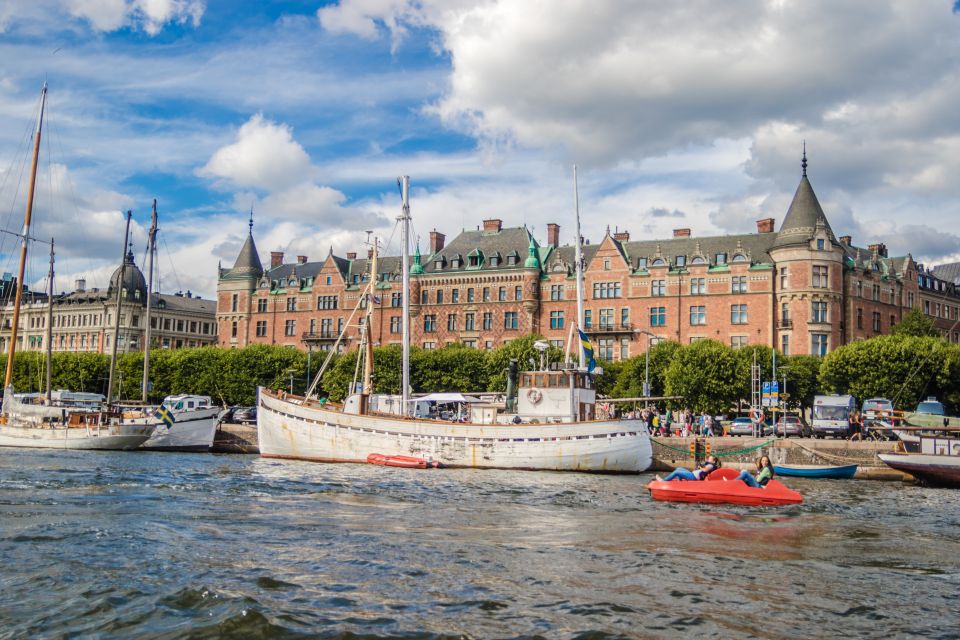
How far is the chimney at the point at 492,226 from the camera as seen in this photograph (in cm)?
9569

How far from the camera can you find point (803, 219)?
78000 millimetres

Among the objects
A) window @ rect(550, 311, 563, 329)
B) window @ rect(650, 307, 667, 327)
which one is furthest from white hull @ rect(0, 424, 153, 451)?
window @ rect(650, 307, 667, 327)

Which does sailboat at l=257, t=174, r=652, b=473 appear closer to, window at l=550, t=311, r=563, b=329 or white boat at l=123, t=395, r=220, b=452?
white boat at l=123, t=395, r=220, b=452

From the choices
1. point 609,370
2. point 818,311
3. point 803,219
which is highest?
point 803,219

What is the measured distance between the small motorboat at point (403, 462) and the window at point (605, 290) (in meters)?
46.5

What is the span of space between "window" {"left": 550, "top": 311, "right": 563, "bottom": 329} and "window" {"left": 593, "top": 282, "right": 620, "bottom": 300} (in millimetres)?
3991

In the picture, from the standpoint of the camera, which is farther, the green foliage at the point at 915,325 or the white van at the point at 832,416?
the green foliage at the point at 915,325

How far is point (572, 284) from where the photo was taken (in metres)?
85.9

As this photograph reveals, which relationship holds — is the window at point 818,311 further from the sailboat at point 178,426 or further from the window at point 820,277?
the sailboat at point 178,426

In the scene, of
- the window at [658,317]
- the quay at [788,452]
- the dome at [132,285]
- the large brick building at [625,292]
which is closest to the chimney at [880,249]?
the large brick building at [625,292]

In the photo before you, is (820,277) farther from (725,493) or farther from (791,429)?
(725,493)

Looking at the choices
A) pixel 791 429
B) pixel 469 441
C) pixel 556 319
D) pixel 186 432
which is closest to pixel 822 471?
pixel 791 429

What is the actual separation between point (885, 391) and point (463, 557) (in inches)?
2196

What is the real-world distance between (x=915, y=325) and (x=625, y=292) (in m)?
25.9
